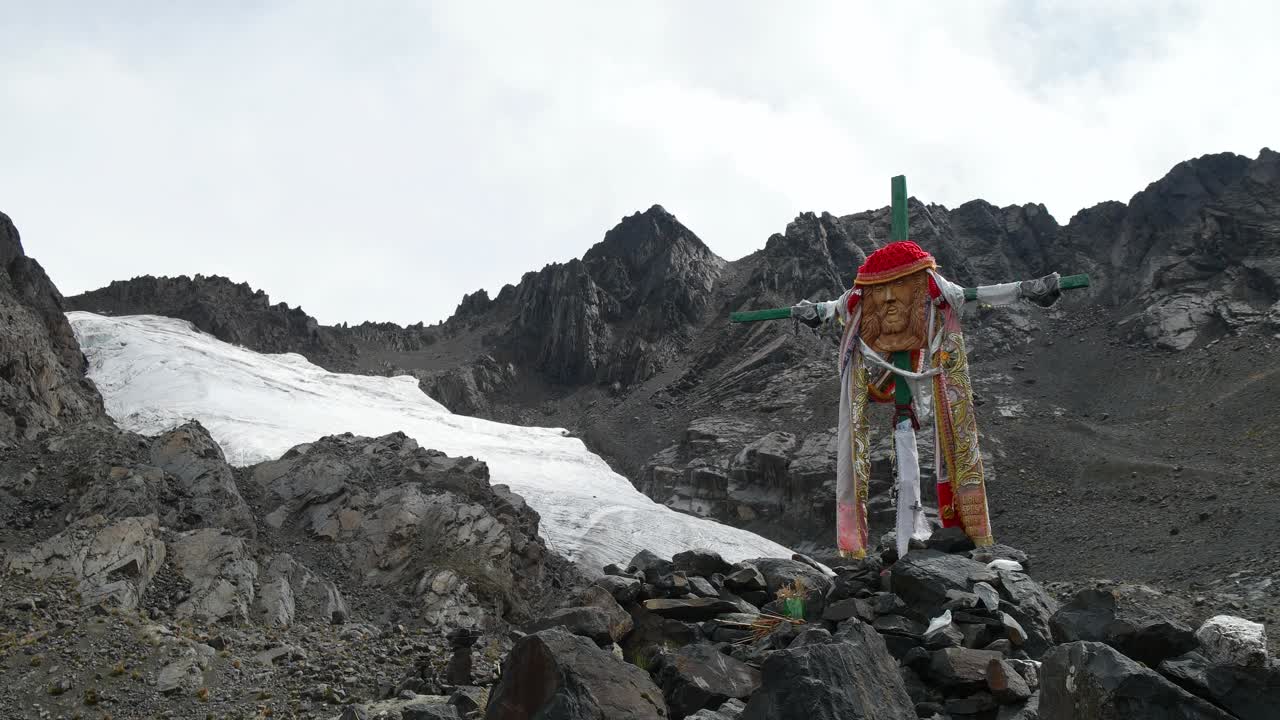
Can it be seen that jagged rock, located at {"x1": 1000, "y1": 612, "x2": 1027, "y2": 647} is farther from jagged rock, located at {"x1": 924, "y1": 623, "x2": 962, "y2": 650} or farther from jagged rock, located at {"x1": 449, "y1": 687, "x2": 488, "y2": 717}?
jagged rock, located at {"x1": 449, "y1": 687, "x2": 488, "y2": 717}

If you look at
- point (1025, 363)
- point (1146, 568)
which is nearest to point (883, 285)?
point (1146, 568)

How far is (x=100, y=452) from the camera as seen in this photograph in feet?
57.4

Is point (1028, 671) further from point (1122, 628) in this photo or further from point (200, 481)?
point (200, 481)

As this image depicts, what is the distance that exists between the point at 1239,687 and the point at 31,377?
29550 mm

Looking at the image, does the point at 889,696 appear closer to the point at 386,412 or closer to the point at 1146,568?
the point at 1146,568

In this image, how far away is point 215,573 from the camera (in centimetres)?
1481

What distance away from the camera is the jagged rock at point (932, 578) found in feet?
29.9

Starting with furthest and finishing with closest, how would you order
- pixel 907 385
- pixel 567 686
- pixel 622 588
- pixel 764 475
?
pixel 764 475
pixel 907 385
pixel 622 588
pixel 567 686

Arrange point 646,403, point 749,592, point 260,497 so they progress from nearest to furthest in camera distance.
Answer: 1. point 749,592
2. point 260,497
3. point 646,403

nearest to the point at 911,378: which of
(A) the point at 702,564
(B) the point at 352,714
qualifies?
(A) the point at 702,564

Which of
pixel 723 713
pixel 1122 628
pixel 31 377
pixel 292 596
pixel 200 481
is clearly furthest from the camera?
pixel 31 377

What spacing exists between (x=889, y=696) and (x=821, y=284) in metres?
59.3

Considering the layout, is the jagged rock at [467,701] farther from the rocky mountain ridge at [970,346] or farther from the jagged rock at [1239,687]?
the rocky mountain ridge at [970,346]

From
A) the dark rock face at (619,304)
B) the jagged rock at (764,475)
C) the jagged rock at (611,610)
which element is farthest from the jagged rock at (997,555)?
the dark rock face at (619,304)
